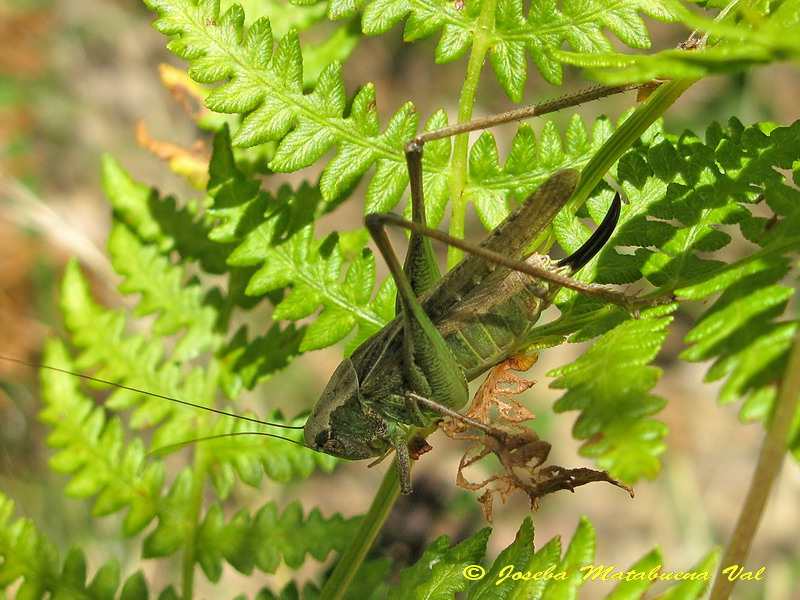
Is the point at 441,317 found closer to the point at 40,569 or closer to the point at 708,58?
the point at 708,58

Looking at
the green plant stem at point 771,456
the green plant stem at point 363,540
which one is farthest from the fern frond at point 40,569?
the green plant stem at point 771,456

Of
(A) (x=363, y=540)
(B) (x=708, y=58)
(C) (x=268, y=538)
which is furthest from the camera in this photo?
(C) (x=268, y=538)

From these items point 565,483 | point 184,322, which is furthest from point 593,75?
point 184,322

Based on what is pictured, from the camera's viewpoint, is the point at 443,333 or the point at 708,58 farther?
the point at 443,333

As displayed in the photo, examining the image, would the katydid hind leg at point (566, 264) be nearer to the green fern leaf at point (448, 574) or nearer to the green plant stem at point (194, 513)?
the green fern leaf at point (448, 574)

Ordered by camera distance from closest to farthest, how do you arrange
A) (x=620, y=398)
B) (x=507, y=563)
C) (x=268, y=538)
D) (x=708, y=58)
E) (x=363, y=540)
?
(x=708, y=58) < (x=620, y=398) < (x=507, y=563) < (x=363, y=540) < (x=268, y=538)

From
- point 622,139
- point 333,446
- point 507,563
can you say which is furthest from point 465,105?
point 507,563

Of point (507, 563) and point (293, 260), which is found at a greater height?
point (293, 260)
